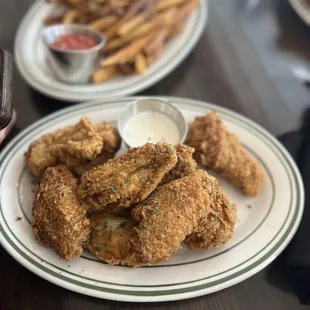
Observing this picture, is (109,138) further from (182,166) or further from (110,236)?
(110,236)

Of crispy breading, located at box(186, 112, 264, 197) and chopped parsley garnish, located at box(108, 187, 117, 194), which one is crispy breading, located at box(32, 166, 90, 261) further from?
crispy breading, located at box(186, 112, 264, 197)

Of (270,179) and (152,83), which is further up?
(152,83)

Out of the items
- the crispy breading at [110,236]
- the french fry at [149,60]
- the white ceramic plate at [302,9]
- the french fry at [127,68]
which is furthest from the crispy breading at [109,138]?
the white ceramic plate at [302,9]

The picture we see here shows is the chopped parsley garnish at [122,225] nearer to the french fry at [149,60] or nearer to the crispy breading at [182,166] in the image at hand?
the crispy breading at [182,166]

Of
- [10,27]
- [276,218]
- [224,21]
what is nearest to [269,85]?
[224,21]

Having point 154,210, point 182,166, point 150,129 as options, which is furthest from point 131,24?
point 154,210

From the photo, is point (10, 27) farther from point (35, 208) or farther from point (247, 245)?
point (247, 245)
